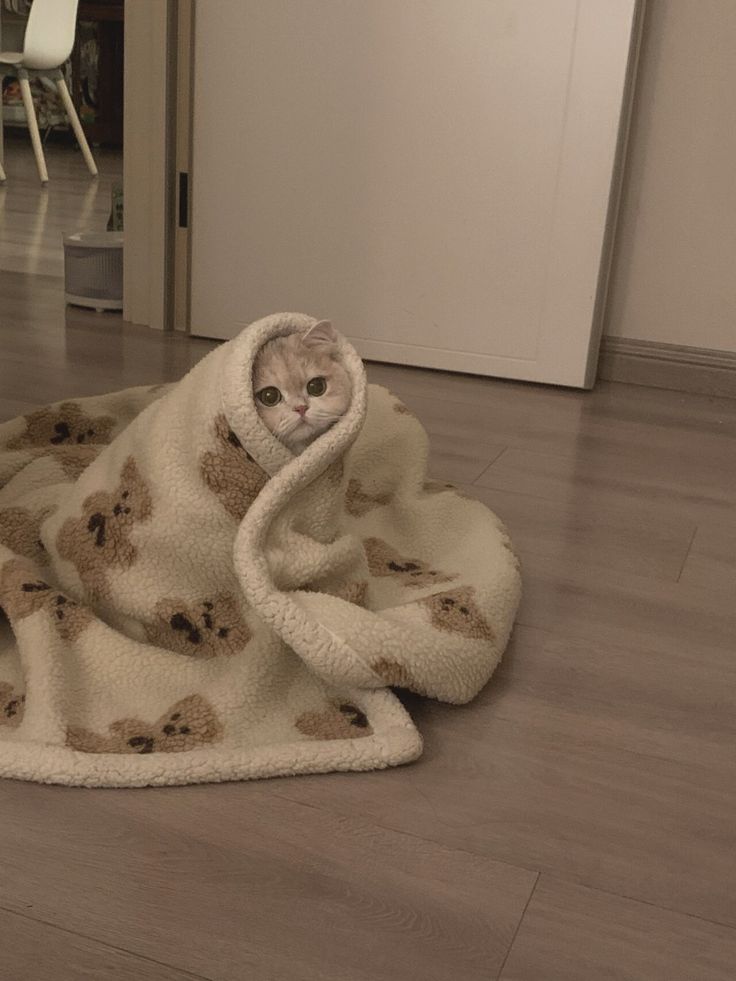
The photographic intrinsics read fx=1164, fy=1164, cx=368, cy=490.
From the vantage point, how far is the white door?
2.10m

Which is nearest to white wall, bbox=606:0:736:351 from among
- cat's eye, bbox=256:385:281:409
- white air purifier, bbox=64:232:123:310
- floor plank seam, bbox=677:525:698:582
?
floor plank seam, bbox=677:525:698:582

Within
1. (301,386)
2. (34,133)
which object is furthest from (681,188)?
(34,133)

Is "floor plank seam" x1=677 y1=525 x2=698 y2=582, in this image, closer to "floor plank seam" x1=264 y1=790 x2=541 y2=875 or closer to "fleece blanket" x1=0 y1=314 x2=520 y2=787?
"fleece blanket" x1=0 y1=314 x2=520 y2=787

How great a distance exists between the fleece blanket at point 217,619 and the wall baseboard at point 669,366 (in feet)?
4.10

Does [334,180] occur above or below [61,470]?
above

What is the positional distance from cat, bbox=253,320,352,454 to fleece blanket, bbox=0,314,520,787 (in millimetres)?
14

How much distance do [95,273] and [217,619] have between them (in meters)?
1.75

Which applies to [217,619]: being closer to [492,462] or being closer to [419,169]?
[492,462]

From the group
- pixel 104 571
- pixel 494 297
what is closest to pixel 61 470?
pixel 104 571

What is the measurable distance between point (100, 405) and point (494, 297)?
958 millimetres

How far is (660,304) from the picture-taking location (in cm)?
227

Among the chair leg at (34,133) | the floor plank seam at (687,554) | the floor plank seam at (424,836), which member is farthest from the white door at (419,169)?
the chair leg at (34,133)

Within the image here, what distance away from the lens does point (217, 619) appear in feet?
3.49

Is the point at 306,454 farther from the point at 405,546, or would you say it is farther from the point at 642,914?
the point at 642,914
